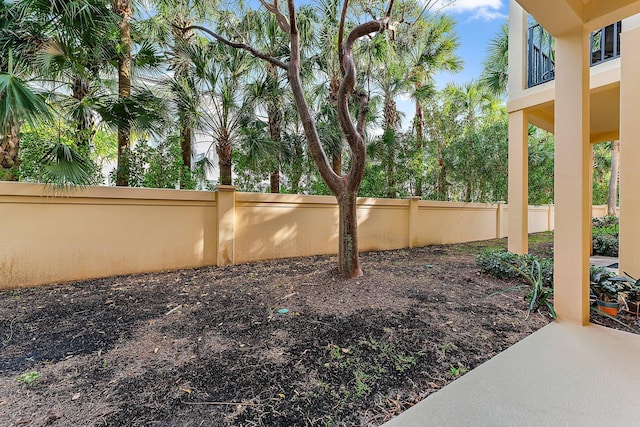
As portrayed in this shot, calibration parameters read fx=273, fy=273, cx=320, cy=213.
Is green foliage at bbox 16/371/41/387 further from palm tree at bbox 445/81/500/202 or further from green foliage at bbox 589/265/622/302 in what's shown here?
palm tree at bbox 445/81/500/202

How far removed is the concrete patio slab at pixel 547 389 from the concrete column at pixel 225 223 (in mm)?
4206

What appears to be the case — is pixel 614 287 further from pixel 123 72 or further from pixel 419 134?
pixel 123 72

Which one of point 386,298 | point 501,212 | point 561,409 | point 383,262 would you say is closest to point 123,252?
point 386,298

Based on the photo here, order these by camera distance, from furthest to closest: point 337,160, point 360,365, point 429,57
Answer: point 429,57
point 337,160
point 360,365

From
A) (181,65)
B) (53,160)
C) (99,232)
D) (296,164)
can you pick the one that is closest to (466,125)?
(296,164)

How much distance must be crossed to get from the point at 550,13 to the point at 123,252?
19.4ft

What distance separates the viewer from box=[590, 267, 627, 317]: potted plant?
2.78 meters

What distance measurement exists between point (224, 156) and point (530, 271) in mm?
5730

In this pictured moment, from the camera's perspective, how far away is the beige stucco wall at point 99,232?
3.67 meters

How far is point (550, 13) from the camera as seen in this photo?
2.28 m

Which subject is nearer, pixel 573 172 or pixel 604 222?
pixel 573 172

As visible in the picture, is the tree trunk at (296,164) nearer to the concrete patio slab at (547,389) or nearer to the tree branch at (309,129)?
the tree branch at (309,129)

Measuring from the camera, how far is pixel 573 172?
2.43 meters

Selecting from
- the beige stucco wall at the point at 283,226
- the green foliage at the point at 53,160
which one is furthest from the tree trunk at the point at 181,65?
the green foliage at the point at 53,160
